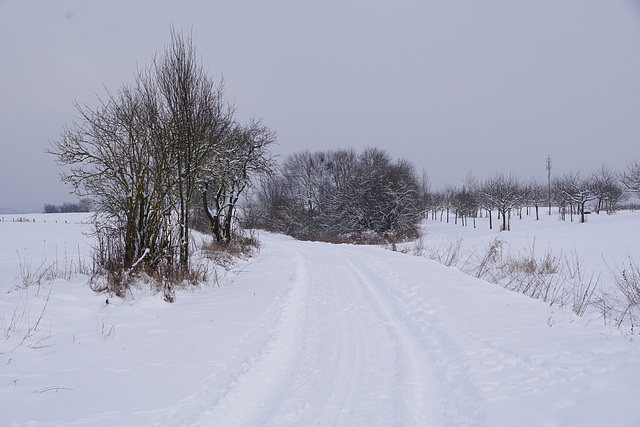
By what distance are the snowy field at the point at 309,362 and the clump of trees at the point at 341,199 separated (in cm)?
1537

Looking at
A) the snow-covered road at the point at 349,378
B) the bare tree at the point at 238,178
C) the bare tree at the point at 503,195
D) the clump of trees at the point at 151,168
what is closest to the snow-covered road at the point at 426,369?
the snow-covered road at the point at 349,378

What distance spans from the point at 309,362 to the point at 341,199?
43.6m

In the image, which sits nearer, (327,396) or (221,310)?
(327,396)

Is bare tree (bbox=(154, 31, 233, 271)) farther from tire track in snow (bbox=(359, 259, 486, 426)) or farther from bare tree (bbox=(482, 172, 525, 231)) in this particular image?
bare tree (bbox=(482, 172, 525, 231))

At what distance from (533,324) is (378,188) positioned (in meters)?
38.4

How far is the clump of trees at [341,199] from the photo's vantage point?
41.9 m

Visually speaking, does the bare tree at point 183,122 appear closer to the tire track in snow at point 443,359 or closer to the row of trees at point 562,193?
the tire track in snow at point 443,359

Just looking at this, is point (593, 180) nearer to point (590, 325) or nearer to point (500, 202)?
point (500, 202)

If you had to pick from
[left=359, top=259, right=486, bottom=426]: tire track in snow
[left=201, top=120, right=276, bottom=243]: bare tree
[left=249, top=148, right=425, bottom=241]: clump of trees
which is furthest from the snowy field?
[left=249, top=148, right=425, bottom=241]: clump of trees

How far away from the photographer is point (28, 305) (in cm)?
581

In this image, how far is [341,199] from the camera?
156 ft

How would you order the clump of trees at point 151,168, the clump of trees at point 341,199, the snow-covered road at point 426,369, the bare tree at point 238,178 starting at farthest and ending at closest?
the clump of trees at point 341,199 < the bare tree at point 238,178 < the clump of trees at point 151,168 < the snow-covered road at point 426,369

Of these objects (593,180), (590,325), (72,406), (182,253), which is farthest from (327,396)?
(593,180)

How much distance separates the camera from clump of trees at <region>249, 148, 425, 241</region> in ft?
137
